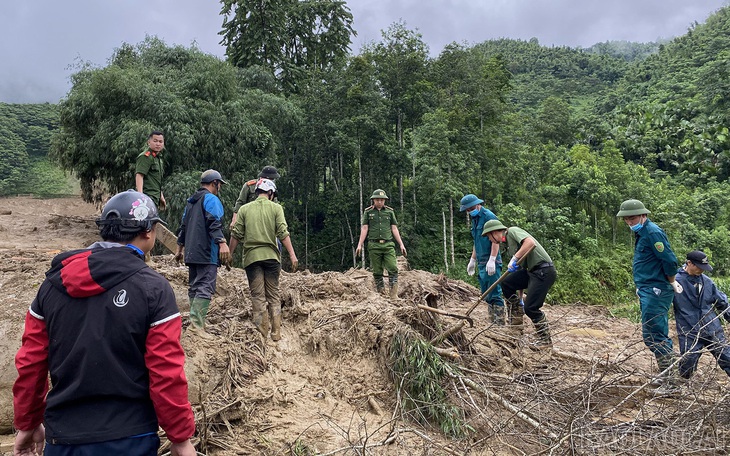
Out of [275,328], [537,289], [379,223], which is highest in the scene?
[379,223]

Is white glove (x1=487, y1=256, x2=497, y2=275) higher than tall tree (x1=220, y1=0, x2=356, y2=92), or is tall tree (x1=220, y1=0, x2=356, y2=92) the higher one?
tall tree (x1=220, y1=0, x2=356, y2=92)

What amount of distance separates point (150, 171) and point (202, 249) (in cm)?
173

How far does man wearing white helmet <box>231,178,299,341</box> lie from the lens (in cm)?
462

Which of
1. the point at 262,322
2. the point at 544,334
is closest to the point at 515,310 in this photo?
the point at 544,334

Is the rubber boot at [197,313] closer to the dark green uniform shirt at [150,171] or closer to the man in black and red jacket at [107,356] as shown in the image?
the dark green uniform shirt at [150,171]

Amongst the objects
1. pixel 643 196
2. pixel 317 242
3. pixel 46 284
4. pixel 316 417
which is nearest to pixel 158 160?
pixel 316 417

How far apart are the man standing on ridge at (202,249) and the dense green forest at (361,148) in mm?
8828

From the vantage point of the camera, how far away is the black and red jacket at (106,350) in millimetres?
1791

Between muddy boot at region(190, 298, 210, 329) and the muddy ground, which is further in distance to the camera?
muddy boot at region(190, 298, 210, 329)

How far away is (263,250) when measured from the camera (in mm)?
4625

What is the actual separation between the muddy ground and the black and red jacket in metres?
1.44

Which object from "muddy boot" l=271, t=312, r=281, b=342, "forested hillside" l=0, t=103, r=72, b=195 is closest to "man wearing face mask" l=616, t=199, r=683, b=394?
"muddy boot" l=271, t=312, r=281, b=342

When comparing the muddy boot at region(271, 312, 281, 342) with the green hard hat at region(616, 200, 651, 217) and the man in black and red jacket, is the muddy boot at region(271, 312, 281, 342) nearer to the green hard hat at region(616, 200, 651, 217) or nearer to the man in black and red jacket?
the man in black and red jacket

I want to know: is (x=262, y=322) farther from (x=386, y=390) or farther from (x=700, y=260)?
(x=700, y=260)
